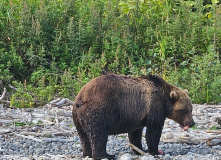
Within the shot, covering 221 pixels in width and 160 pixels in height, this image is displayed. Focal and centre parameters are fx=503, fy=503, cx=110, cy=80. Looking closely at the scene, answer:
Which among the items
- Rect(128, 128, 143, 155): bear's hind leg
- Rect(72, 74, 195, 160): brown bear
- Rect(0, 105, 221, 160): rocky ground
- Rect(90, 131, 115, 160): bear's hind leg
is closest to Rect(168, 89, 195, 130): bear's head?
Rect(72, 74, 195, 160): brown bear

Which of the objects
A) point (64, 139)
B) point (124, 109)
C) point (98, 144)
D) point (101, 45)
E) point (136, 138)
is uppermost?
point (124, 109)

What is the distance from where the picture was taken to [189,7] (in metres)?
14.2

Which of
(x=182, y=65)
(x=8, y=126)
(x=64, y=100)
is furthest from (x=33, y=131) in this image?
(x=182, y=65)

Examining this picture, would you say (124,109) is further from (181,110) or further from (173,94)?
(181,110)

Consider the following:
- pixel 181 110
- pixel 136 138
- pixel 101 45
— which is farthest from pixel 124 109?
pixel 101 45

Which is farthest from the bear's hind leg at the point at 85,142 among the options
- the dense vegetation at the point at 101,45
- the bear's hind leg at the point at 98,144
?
the dense vegetation at the point at 101,45

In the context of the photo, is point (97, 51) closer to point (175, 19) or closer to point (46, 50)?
point (46, 50)

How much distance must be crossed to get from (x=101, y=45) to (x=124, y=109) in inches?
260

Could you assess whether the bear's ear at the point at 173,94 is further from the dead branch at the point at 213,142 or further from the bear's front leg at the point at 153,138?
the dead branch at the point at 213,142

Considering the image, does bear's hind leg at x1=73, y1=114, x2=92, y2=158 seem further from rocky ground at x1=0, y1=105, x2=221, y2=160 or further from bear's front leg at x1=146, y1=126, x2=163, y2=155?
bear's front leg at x1=146, y1=126, x2=163, y2=155

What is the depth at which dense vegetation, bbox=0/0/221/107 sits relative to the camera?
12.1m

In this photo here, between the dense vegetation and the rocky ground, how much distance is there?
1.86 meters

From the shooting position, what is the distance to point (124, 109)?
7.12 meters

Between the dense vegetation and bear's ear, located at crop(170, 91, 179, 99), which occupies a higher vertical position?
bear's ear, located at crop(170, 91, 179, 99)
